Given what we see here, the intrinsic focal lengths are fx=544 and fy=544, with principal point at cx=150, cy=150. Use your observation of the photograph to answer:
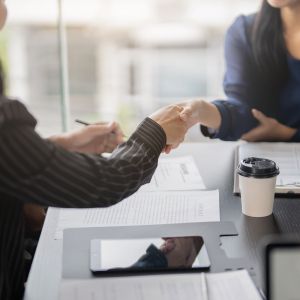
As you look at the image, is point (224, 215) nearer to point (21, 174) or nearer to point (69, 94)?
point (21, 174)

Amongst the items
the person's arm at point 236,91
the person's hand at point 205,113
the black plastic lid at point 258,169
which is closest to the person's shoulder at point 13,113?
the black plastic lid at point 258,169

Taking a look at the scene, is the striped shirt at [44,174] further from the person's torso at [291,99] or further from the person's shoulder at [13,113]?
the person's torso at [291,99]

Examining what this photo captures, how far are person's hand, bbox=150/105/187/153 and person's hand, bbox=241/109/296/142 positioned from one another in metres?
0.70

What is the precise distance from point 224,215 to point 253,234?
0.11 meters

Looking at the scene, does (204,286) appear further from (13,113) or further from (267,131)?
(267,131)

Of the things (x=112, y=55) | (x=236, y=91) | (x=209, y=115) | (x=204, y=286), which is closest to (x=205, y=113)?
(x=209, y=115)

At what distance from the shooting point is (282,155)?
152 centimetres

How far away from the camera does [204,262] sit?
0.95 metres

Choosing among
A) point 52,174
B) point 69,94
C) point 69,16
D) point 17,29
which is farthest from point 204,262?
point 17,29

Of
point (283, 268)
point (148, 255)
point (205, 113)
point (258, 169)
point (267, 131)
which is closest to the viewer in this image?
point (283, 268)

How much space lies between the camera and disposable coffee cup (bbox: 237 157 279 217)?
1.13 metres

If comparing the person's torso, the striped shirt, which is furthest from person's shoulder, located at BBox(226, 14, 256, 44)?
the striped shirt

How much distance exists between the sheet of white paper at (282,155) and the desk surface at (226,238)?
3.4 inches

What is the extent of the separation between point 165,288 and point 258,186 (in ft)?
1.18
